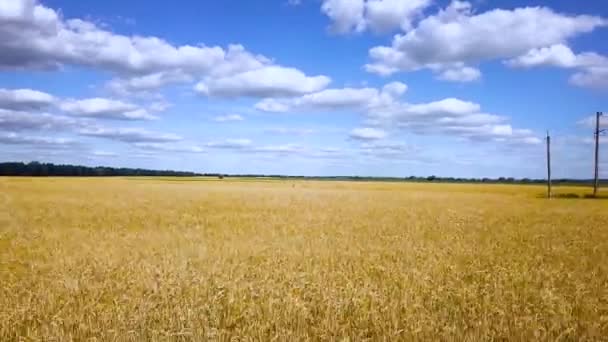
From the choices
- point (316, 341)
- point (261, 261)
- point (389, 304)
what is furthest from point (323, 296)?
point (261, 261)

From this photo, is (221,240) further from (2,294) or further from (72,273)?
(2,294)

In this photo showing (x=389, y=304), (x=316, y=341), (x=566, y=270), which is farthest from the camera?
(x=566, y=270)

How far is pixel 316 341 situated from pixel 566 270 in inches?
279

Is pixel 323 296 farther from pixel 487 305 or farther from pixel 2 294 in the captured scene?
pixel 2 294

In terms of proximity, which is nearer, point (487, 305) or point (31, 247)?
point (487, 305)

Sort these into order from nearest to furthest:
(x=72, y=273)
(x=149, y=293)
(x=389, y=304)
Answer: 1. (x=389, y=304)
2. (x=149, y=293)
3. (x=72, y=273)

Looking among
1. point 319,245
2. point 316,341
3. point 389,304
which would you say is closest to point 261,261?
point 319,245

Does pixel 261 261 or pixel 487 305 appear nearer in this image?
pixel 487 305

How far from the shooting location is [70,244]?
13.7m

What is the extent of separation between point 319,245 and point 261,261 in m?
3.36

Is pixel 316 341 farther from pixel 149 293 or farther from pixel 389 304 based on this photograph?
pixel 149 293

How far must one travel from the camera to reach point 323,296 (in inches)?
289

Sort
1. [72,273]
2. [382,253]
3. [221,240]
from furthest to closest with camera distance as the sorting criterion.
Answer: [221,240] < [382,253] < [72,273]

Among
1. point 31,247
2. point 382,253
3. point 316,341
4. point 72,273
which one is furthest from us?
point 31,247
